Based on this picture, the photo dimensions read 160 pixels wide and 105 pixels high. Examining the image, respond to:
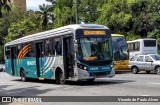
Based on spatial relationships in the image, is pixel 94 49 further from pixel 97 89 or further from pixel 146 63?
pixel 146 63

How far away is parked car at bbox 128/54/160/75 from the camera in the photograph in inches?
1143

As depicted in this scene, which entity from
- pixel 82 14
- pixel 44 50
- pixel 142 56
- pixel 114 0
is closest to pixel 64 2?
pixel 82 14

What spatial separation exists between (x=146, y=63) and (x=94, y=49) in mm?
11007

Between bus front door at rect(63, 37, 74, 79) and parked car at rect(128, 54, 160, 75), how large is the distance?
10156mm

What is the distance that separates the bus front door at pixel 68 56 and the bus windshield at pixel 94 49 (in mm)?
701

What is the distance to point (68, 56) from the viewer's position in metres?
20.3

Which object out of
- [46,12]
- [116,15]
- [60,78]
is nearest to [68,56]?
[60,78]

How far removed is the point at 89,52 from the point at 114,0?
3731 cm

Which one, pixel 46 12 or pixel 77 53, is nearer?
pixel 77 53

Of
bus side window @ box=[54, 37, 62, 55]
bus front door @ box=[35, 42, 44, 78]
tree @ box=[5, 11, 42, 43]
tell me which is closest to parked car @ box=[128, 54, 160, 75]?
bus front door @ box=[35, 42, 44, 78]

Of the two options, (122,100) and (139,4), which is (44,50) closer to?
(122,100)

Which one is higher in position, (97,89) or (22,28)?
(22,28)

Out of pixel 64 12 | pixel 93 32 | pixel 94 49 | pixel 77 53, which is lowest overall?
pixel 77 53

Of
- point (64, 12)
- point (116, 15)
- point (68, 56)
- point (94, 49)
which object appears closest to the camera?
point (94, 49)
